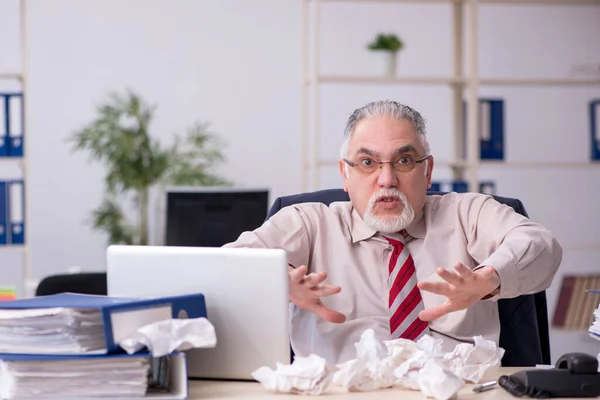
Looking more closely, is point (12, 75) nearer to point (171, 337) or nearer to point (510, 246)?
point (510, 246)

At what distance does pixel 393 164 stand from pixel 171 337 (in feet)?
3.29

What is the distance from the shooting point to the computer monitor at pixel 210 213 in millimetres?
3699

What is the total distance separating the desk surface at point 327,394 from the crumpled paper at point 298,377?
0.01 m

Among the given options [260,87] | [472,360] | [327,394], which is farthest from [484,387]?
[260,87]

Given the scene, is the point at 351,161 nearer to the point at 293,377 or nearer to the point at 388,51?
the point at 293,377

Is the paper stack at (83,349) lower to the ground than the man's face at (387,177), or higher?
lower

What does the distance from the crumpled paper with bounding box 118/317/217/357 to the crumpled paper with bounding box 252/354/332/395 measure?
10cm

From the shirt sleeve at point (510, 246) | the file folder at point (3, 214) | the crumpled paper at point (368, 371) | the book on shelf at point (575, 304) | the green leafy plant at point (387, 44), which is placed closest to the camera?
the crumpled paper at point (368, 371)

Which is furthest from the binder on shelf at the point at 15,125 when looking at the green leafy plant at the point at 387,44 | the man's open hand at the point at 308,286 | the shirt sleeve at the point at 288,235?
the man's open hand at the point at 308,286

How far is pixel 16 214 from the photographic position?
14.4 ft

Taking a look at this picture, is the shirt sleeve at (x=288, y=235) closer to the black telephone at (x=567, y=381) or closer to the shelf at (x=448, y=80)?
the black telephone at (x=567, y=381)

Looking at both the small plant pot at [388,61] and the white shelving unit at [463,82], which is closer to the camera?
the white shelving unit at [463,82]

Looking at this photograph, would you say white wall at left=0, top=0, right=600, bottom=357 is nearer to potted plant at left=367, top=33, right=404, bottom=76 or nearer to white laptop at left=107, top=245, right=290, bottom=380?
potted plant at left=367, top=33, right=404, bottom=76

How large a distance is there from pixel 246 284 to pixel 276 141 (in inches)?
158
